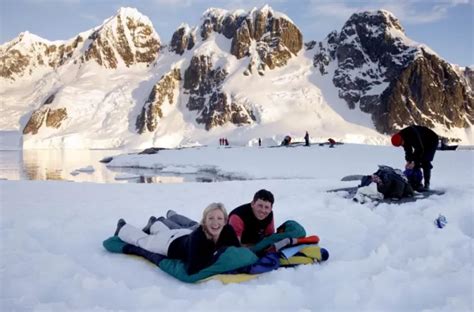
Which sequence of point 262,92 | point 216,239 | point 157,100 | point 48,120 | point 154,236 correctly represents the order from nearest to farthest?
point 216,239 < point 154,236 < point 262,92 < point 157,100 < point 48,120

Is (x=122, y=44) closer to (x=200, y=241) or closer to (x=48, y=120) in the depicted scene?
(x=48, y=120)

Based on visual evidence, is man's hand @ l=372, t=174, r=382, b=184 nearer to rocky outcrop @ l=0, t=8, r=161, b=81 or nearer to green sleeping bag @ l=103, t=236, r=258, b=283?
green sleeping bag @ l=103, t=236, r=258, b=283

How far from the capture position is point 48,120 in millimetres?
140625

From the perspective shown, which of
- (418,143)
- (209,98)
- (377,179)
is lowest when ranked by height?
(377,179)

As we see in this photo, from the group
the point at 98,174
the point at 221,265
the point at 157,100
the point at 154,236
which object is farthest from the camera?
the point at 157,100

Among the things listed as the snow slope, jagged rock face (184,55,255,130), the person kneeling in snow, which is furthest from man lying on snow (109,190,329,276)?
jagged rock face (184,55,255,130)

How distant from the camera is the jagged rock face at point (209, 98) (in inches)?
4557

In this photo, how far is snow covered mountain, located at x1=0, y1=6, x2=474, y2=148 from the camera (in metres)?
111

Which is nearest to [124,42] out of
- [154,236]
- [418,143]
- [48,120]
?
[48,120]

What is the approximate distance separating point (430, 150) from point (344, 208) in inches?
117

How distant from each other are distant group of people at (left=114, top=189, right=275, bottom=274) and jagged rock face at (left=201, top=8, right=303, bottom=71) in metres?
123

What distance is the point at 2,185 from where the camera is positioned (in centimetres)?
1444

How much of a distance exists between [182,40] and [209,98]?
112ft

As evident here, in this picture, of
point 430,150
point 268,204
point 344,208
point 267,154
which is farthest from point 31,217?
point 267,154
